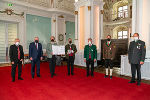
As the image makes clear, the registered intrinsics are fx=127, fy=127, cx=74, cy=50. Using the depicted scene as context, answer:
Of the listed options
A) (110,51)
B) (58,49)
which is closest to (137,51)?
(110,51)

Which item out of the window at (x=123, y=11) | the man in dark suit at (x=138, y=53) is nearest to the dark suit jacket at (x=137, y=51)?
the man in dark suit at (x=138, y=53)

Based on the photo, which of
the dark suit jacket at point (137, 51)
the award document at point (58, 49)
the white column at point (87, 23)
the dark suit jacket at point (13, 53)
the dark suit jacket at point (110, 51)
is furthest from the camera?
the white column at point (87, 23)

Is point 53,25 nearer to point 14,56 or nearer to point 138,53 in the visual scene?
point 14,56

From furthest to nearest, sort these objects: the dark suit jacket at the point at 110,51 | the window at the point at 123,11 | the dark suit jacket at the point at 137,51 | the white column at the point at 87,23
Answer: the window at the point at 123,11 < the white column at the point at 87,23 < the dark suit jacket at the point at 110,51 < the dark suit jacket at the point at 137,51

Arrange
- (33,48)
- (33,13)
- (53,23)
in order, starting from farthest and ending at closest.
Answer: (53,23), (33,13), (33,48)

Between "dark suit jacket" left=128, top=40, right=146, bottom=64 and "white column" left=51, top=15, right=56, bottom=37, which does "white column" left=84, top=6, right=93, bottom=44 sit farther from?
"white column" left=51, top=15, right=56, bottom=37

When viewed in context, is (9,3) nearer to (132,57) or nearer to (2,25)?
(2,25)

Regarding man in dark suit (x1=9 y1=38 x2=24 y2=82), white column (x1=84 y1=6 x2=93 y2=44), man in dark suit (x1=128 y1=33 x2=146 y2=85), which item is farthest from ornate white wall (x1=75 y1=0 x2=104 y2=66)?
man in dark suit (x1=9 y1=38 x2=24 y2=82)

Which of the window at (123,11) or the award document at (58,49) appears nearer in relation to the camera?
the award document at (58,49)

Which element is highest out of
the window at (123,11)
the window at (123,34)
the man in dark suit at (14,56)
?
the window at (123,11)

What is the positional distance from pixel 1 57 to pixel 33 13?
4.40 metres

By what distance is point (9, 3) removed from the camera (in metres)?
9.45

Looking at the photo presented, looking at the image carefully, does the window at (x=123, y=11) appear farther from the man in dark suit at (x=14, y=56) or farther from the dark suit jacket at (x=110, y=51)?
the man in dark suit at (x=14, y=56)

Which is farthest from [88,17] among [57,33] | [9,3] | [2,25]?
[2,25]
